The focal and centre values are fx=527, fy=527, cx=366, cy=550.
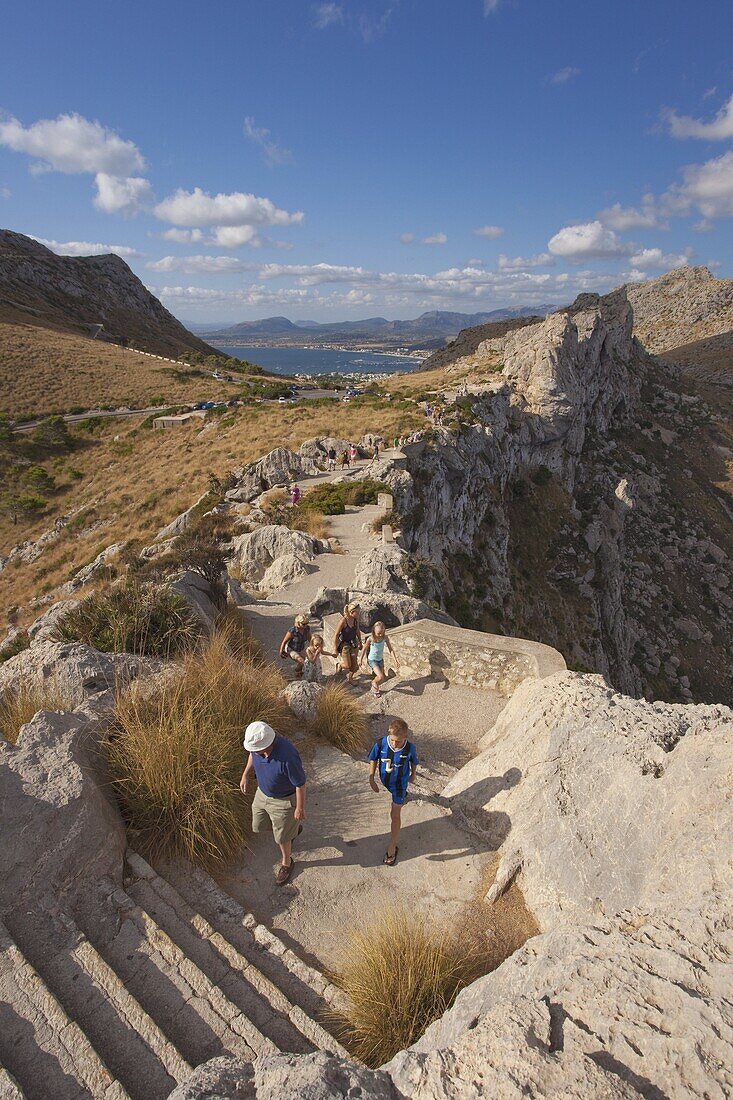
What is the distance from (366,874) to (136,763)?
2.37 meters

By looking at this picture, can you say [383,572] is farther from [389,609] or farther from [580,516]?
[580,516]

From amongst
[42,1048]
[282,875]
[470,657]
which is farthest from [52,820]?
[470,657]

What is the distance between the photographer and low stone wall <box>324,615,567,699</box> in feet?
29.5

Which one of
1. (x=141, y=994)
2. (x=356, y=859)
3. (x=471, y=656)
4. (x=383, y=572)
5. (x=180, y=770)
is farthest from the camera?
(x=383, y=572)

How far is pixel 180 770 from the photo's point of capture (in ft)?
15.7

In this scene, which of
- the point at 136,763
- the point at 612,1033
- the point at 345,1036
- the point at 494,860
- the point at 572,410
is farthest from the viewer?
the point at 572,410

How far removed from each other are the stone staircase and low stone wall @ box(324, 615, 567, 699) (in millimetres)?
6041

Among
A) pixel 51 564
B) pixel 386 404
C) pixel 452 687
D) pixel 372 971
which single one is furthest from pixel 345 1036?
pixel 386 404

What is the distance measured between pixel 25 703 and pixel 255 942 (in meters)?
3.58

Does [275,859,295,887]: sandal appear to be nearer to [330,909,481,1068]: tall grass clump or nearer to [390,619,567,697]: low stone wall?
[330,909,481,1068]: tall grass clump

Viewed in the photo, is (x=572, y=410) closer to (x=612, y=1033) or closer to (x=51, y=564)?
(x=51, y=564)

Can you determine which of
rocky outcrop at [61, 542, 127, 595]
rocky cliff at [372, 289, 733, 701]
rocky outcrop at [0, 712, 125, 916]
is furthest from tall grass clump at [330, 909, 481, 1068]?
rocky outcrop at [61, 542, 127, 595]

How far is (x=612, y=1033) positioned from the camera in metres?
2.48

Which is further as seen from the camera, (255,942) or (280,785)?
(280,785)
